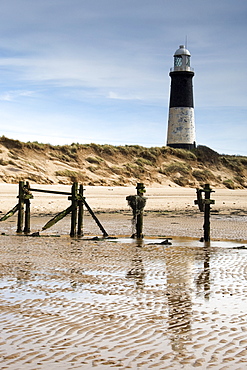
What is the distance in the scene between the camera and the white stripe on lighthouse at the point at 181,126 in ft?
186

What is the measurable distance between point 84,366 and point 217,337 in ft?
5.27

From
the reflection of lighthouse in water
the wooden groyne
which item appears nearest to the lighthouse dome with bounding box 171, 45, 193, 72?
the wooden groyne

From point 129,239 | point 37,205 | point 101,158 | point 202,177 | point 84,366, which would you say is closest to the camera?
point 84,366

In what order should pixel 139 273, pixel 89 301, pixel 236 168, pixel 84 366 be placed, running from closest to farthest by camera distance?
pixel 84 366, pixel 89 301, pixel 139 273, pixel 236 168

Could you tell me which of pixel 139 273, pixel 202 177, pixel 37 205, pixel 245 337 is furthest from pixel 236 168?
pixel 245 337

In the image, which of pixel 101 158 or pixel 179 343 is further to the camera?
pixel 101 158

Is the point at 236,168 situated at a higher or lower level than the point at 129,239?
higher

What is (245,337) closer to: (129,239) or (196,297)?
(196,297)

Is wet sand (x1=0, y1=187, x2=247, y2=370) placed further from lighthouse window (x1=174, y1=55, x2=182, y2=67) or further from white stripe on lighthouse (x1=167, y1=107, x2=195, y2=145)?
lighthouse window (x1=174, y1=55, x2=182, y2=67)

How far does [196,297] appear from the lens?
7.72 m

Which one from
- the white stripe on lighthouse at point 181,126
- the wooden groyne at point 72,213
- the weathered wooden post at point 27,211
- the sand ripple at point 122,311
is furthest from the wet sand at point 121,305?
the white stripe on lighthouse at point 181,126

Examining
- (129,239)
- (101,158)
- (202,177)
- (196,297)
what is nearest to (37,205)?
(129,239)

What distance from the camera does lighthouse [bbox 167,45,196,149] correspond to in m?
55.7

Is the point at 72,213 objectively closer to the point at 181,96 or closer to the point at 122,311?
the point at 122,311
